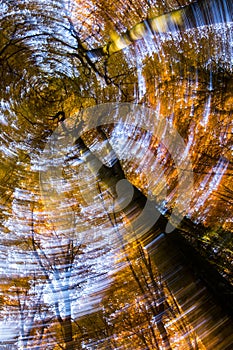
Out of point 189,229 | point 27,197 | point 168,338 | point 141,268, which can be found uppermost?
point 27,197

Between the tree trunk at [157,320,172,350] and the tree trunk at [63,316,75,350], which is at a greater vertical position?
the tree trunk at [63,316,75,350]

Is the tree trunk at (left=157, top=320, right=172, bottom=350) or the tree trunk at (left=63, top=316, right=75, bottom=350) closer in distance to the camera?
the tree trunk at (left=157, top=320, right=172, bottom=350)

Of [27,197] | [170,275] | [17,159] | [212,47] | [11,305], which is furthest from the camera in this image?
[11,305]

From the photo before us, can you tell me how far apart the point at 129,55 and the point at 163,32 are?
0.45 metres

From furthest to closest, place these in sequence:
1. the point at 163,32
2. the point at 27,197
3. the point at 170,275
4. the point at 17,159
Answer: the point at 27,197 → the point at 17,159 → the point at 163,32 → the point at 170,275

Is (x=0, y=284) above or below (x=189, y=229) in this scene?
above

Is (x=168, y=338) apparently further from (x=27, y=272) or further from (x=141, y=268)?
(x=27, y=272)

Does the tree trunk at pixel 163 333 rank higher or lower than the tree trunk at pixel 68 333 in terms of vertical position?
lower

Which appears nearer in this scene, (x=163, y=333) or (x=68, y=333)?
(x=163, y=333)

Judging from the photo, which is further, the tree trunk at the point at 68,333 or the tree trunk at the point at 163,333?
the tree trunk at the point at 68,333

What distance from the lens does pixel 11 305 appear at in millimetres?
4695

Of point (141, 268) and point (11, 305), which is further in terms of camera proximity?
point (11, 305)

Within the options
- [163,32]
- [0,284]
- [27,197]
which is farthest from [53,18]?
[0,284]

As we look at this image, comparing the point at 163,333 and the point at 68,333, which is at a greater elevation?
the point at 68,333
